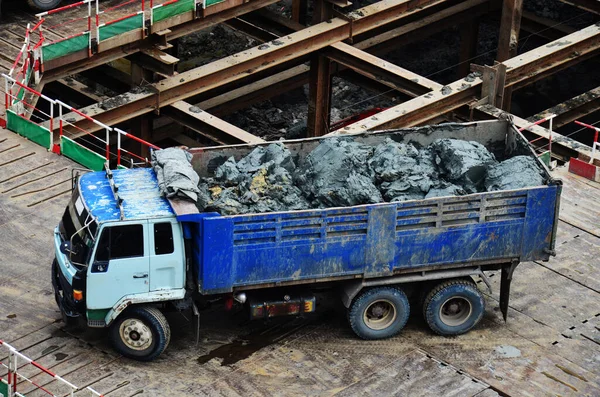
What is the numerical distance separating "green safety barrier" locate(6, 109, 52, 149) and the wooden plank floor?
267cm

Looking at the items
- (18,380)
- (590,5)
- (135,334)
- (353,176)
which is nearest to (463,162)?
(353,176)

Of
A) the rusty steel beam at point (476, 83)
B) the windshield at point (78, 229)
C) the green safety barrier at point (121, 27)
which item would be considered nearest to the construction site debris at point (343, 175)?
the windshield at point (78, 229)

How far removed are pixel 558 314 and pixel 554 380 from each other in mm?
1562

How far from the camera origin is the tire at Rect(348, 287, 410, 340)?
15867 millimetres

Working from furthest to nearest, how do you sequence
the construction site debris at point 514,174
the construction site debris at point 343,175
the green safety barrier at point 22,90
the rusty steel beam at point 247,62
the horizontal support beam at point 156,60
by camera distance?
the horizontal support beam at point 156,60 < the rusty steel beam at point 247,62 < the green safety barrier at point 22,90 < the construction site debris at point 514,174 < the construction site debris at point 343,175

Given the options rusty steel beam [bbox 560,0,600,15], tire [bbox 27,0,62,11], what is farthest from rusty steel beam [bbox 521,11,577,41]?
tire [bbox 27,0,62,11]

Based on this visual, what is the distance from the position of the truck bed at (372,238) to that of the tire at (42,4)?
37.3ft

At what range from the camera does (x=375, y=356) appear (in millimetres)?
15797

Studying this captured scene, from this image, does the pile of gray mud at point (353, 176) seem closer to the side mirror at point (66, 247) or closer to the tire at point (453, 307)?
the tire at point (453, 307)

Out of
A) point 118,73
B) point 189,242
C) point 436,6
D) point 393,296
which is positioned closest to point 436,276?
point 393,296

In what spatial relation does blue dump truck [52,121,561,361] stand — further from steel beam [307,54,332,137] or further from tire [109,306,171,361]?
steel beam [307,54,332,137]

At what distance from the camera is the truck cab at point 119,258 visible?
48.7 ft

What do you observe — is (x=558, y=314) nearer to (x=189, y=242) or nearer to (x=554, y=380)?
(x=554, y=380)

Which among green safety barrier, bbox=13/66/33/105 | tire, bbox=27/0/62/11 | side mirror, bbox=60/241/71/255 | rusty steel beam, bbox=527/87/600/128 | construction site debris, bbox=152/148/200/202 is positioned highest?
construction site debris, bbox=152/148/200/202
